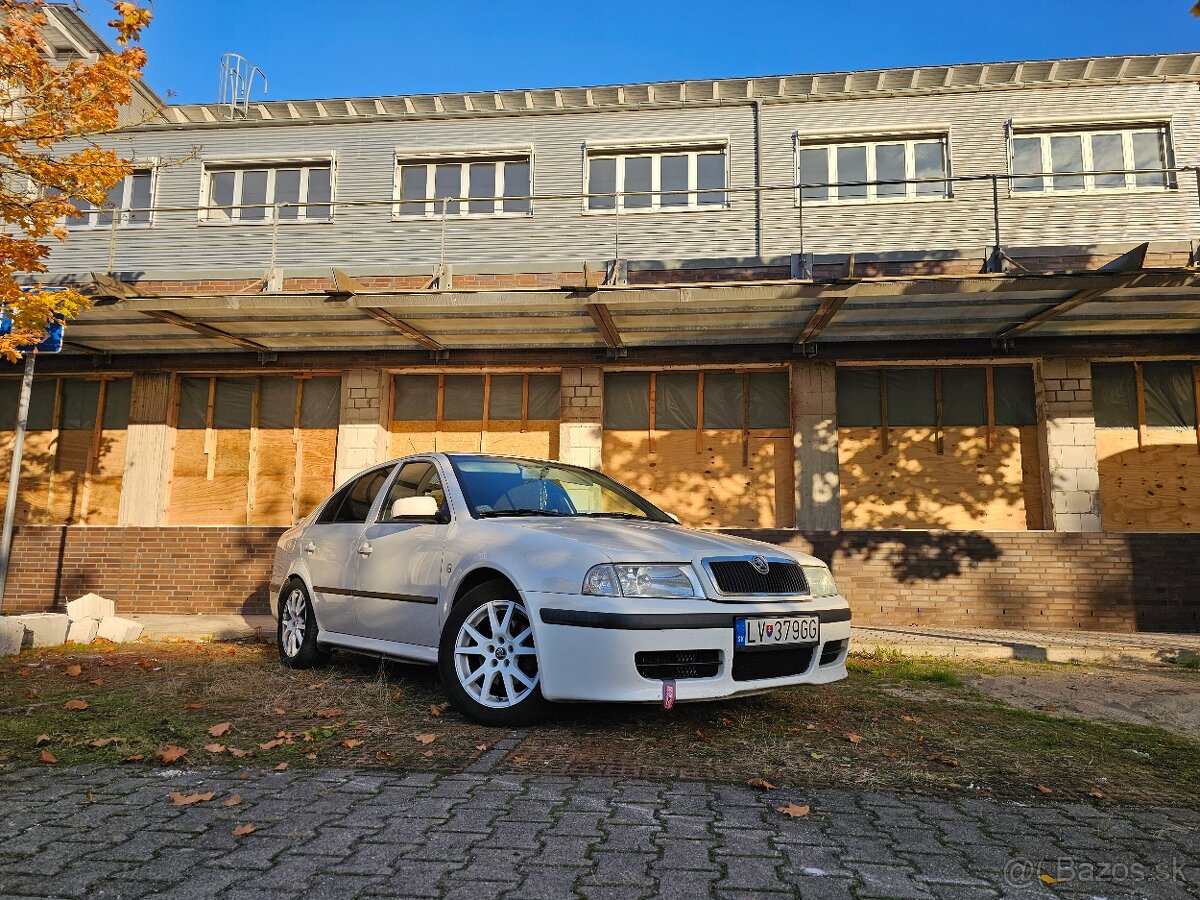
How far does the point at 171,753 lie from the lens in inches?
145

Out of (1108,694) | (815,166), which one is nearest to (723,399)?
(815,166)

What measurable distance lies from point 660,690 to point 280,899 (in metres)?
1.96

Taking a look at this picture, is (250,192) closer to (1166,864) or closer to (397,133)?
(397,133)

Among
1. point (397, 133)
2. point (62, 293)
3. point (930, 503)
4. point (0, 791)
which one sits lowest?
point (0, 791)

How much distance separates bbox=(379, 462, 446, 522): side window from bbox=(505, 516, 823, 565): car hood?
2.72 feet

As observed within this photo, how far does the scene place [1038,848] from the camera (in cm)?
270

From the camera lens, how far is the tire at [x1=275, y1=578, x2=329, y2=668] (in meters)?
5.93

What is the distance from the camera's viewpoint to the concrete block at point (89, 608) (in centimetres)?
850

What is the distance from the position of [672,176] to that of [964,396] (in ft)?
18.5

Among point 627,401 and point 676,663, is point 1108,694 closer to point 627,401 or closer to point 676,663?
point 676,663

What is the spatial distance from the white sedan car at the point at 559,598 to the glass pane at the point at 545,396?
242 inches

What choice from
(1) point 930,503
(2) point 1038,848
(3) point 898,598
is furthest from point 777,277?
(2) point 1038,848

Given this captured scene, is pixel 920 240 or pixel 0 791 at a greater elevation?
pixel 920 240

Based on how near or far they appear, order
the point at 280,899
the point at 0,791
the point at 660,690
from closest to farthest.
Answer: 1. the point at 280,899
2. the point at 0,791
3. the point at 660,690
